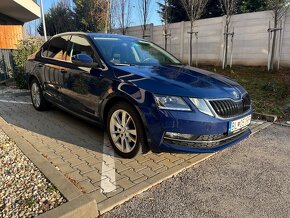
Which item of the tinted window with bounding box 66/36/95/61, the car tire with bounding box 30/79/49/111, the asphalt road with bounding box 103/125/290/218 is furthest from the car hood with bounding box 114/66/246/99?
the car tire with bounding box 30/79/49/111

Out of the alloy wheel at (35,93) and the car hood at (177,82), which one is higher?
the car hood at (177,82)

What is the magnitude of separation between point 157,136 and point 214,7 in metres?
19.1

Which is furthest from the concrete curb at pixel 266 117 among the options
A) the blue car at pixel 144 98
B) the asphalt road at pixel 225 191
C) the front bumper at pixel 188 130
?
the front bumper at pixel 188 130

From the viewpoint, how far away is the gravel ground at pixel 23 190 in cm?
232

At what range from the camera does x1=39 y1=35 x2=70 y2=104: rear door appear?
450cm

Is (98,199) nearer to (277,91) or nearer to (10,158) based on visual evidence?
(10,158)

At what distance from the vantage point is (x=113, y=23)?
21.2 m

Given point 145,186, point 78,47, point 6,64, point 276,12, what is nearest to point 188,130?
point 145,186

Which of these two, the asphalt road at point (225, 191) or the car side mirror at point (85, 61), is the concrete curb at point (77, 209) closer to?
the asphalt road at point (225, 191)

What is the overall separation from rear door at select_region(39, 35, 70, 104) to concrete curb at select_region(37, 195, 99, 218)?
252 centimetres

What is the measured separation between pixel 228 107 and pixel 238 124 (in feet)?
0.94

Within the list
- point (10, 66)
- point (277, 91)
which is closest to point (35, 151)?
point (277, 91)

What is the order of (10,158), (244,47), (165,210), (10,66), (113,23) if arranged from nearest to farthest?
(165,210), (10,158), (10,66), (244,47), (113,23)

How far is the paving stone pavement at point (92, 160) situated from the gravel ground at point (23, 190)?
29 cm
